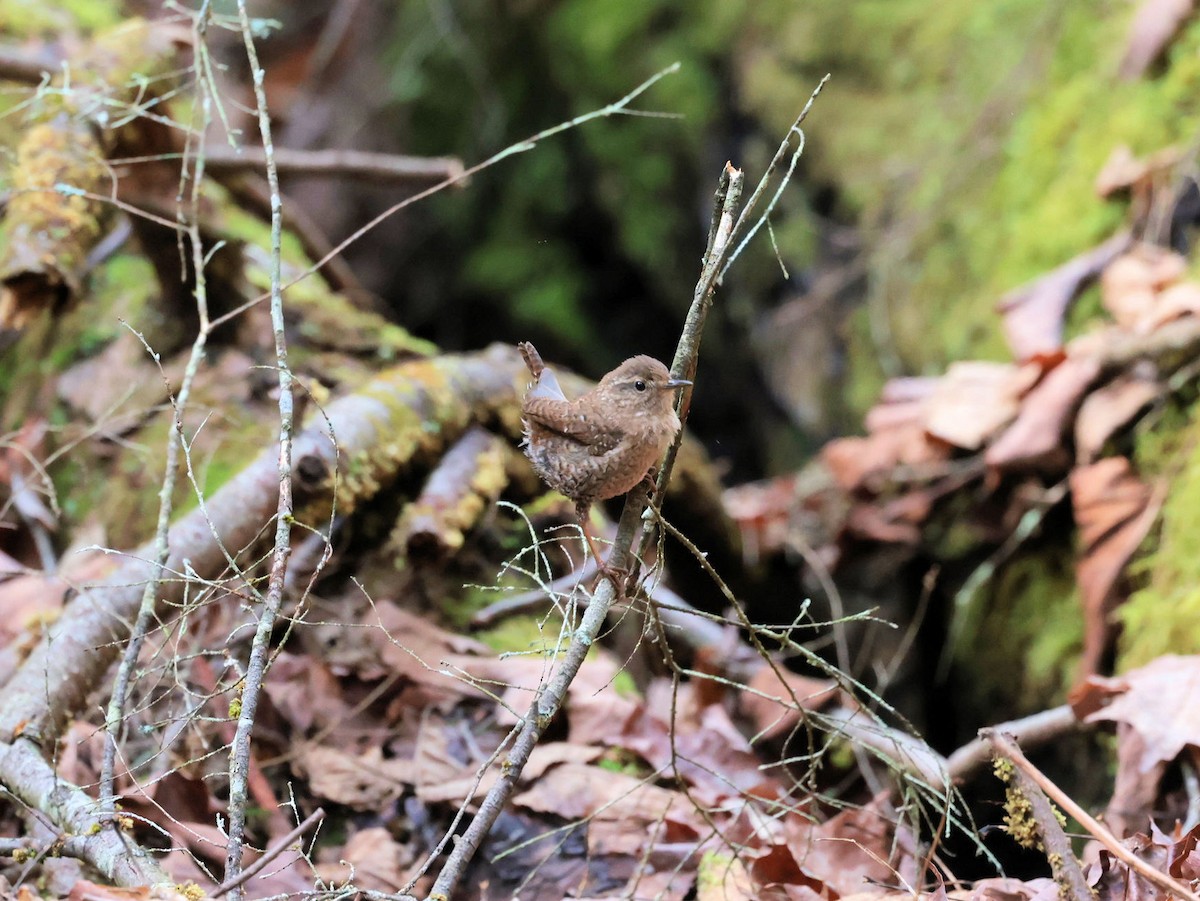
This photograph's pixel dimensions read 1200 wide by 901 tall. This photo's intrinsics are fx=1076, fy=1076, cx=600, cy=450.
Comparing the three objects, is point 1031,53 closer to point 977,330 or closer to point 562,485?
point 977,330

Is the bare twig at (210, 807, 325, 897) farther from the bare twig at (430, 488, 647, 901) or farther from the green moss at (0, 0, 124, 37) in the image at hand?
the green moss at (0, 0, 124, 37)

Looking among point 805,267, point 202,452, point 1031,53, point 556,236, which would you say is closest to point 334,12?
point 556,236

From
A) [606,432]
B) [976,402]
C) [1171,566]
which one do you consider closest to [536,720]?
[606,432]

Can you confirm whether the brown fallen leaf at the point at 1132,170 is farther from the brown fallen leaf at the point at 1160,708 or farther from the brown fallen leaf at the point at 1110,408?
the brown fallen leaf at the point at 1160,708

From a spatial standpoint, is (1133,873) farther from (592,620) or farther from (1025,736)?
(592,620)

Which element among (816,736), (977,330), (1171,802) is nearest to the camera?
(1171,802)

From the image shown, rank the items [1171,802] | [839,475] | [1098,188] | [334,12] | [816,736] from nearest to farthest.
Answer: [1171,802]
[816,736]
[1098,188]
[839,475]
[334,12]

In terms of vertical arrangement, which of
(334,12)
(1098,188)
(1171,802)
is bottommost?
(1171,802)
